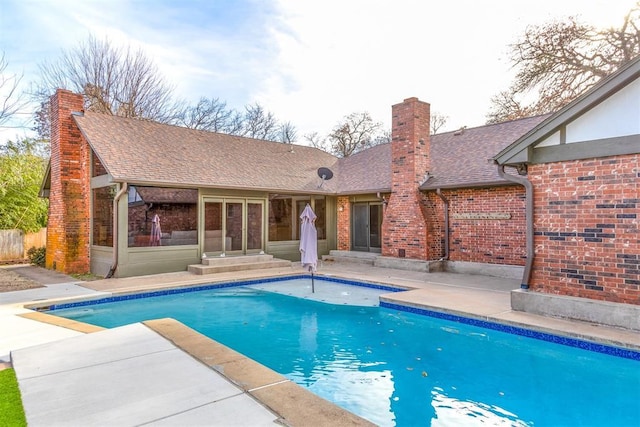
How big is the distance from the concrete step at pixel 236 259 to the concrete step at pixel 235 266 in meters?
0.11

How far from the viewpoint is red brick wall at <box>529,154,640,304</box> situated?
217 inches

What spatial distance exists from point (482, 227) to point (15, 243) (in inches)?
630

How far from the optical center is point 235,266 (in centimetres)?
1145

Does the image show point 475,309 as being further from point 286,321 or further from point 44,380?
point 44,380

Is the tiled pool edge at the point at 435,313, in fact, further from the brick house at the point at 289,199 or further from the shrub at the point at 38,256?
the shrub at the point at 38,256

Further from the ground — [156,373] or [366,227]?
[366,227]

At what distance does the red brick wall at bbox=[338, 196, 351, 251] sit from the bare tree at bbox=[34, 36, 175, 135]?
14748 mm

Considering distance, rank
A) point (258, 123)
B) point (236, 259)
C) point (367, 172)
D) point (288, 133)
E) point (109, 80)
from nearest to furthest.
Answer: point (236, 259), point (367, 172), point (109, 80), point (258, 123), point (288, 133)

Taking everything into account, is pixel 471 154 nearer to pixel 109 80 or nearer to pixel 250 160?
pixel 250 160

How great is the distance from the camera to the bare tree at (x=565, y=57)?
48.6ft

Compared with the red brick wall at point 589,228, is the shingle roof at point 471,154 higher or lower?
higher

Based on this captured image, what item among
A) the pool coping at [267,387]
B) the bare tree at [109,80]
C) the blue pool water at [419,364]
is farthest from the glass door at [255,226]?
the bare tree at [109,80]

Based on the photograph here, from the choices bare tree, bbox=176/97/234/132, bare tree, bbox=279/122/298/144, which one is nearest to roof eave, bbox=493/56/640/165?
bare tree, bbox=176/97/234/132

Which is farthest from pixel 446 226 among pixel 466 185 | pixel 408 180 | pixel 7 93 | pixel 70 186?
pixel 7 93
